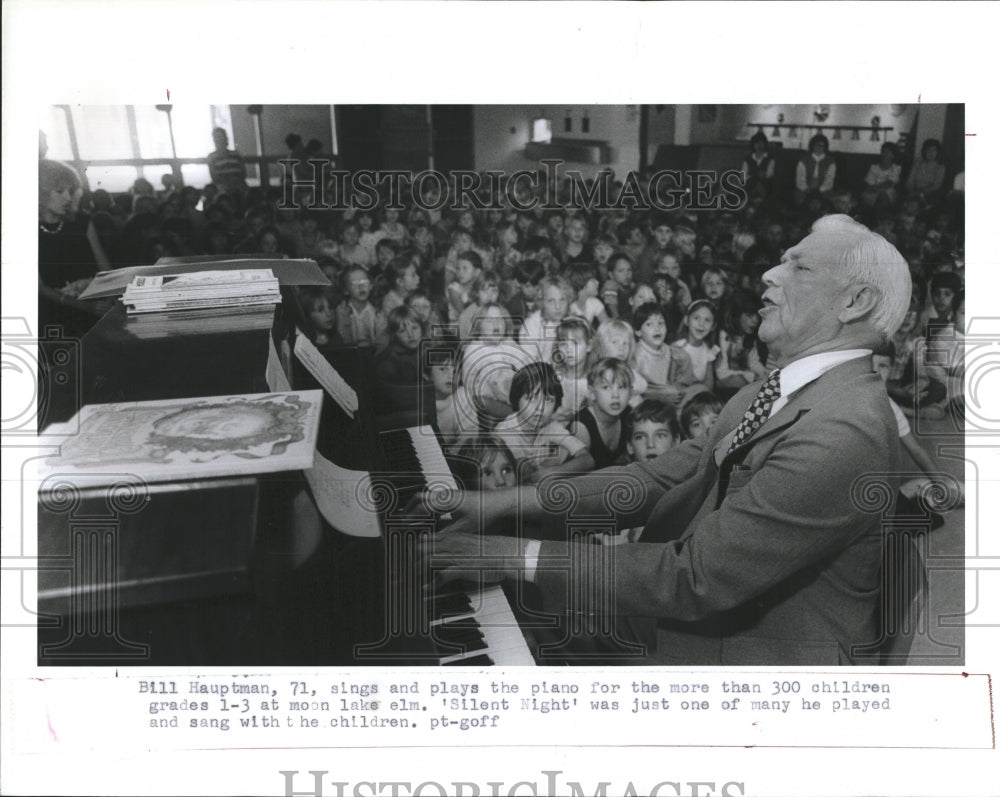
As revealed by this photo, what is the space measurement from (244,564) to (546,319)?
1.06 m

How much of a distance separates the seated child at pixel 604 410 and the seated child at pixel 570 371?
0.8 inches

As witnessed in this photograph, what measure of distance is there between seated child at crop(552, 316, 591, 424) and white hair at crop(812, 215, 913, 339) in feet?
2.47

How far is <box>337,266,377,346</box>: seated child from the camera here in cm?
278

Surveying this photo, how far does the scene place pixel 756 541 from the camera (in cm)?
267

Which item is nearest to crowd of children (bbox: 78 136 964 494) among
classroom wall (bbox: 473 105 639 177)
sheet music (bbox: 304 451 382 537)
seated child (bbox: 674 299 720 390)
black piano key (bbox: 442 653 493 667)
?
seated child (bbox: 674 299 720 390)

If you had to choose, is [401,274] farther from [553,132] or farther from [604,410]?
[604,410]

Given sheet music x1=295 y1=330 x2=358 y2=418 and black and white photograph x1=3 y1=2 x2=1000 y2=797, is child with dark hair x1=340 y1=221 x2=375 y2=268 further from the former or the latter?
sheet music x1=295 y1=330 x2=358 y2=418

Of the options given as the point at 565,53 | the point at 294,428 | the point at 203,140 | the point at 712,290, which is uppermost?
the point at 565,53

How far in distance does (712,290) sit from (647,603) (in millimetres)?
907

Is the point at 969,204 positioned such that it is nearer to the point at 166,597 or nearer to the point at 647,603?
the point at 647,603

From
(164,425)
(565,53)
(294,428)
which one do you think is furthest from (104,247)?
(565,53)

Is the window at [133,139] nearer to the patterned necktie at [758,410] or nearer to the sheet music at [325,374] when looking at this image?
the sheet music at [325,374]

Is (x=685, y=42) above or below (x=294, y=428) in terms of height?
above

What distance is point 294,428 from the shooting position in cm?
252
